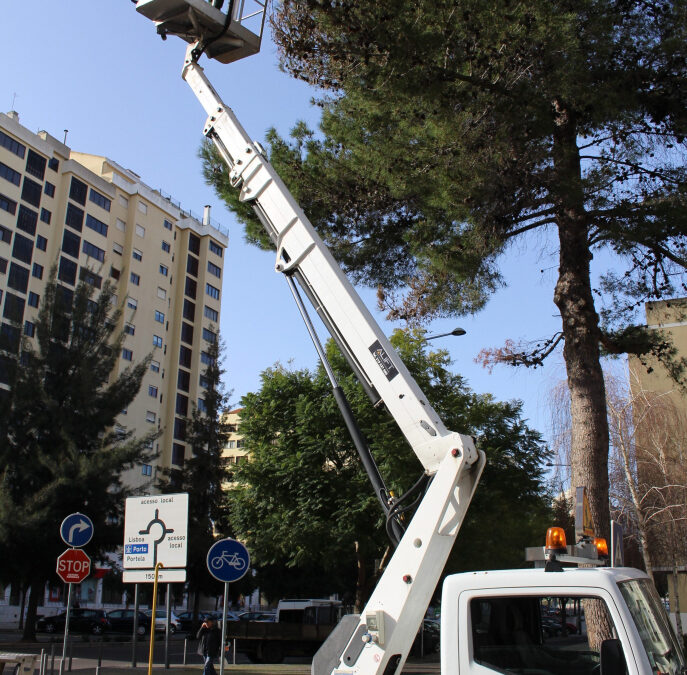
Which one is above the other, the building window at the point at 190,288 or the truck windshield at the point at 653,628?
the building window at the point at 190,288

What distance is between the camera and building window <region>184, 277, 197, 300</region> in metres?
71.2

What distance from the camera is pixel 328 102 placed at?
523 inches

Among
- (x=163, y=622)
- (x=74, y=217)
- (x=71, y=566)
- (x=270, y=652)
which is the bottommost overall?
(x=270, y=652)

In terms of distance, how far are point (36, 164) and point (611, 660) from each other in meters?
58.8

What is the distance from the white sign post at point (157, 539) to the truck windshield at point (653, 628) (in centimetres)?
582

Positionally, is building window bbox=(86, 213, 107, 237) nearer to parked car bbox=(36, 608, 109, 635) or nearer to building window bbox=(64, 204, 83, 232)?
building window bbox=(64, 204, 83, 232)

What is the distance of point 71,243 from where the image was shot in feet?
191

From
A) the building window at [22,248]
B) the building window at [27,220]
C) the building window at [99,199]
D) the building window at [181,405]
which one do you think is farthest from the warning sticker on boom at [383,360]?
the building window at [181,405]

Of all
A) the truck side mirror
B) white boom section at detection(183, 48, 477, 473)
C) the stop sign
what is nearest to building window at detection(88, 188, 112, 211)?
the stop sign

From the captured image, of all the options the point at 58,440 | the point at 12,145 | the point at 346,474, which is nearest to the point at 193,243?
the point at 12,145

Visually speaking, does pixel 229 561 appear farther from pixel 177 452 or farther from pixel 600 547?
pixel 177 452

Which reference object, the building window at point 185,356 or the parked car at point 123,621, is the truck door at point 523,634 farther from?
the building window at point 185,356

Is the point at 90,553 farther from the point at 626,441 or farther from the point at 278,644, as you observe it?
the point at 626,441

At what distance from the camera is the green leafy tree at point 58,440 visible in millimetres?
26422
